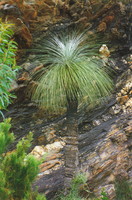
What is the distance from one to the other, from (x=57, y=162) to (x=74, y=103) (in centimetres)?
104

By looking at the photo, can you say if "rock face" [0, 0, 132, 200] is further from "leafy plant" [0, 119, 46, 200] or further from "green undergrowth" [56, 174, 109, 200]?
"leafy plant" [0, 119, 46, 200]

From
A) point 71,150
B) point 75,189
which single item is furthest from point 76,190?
point 71,150

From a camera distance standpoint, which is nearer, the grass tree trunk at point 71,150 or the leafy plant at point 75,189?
the leafy plant at point 75,189

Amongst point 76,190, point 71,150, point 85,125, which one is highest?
point 85,125

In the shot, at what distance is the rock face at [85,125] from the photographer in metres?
3.55

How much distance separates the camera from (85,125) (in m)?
4.25

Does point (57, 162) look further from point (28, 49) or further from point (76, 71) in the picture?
point (28, 49)

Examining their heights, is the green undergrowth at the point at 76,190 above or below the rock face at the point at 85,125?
below

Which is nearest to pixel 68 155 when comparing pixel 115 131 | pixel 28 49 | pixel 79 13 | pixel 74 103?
pixel 74 103

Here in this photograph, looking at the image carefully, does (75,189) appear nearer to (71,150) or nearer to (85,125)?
(71,150)

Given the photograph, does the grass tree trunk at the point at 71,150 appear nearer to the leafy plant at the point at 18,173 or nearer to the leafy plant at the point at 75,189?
the leafy plant at the point at 75,189

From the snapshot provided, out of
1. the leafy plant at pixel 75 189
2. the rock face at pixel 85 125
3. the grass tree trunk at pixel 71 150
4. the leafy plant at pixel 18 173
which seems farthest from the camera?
the rock face at pixel 85 125

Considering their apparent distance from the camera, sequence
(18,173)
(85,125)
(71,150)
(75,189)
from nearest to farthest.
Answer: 1. (18,173)
2. (75,189)
3. (71,150)
4. (85,125)

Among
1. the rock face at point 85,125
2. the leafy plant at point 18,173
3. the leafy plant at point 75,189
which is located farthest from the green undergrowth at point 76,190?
the leafy plant at point 18,173
